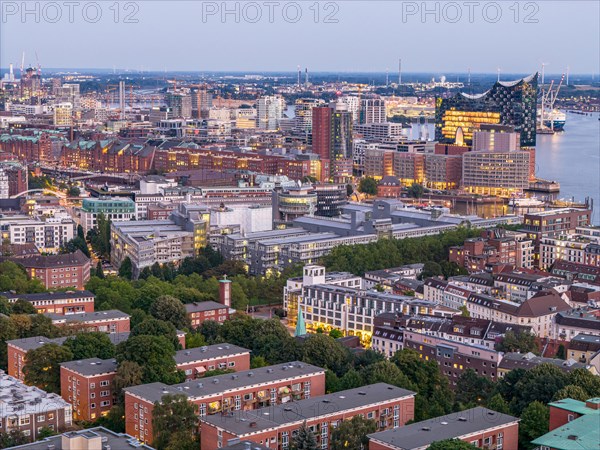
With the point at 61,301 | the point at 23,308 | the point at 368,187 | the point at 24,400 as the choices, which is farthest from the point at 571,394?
the point at 368,187

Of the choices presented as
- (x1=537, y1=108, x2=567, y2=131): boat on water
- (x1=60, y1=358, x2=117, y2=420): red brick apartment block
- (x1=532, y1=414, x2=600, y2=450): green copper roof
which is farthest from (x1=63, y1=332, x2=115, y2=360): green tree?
(x1=537, y1=108, x2=567, y2=131): boat on water

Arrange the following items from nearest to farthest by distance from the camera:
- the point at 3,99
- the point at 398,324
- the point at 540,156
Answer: the point at 398,324 → the point at 540,156 → the point at 3,99

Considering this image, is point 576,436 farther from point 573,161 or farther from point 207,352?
point 573,161

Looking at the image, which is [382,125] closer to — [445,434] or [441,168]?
[441,168]

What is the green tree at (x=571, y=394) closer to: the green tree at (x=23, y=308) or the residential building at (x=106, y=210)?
the green tree at (x=23, y=308)

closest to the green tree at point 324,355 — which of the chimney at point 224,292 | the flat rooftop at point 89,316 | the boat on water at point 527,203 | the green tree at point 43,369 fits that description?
the green tree at point 43,369

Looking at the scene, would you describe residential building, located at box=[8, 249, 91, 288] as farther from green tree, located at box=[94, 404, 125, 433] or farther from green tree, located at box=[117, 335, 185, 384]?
green tree, located at box=[94, 404, 125, 433]

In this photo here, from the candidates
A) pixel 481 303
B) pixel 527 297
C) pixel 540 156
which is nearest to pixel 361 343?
pixel 481 303
